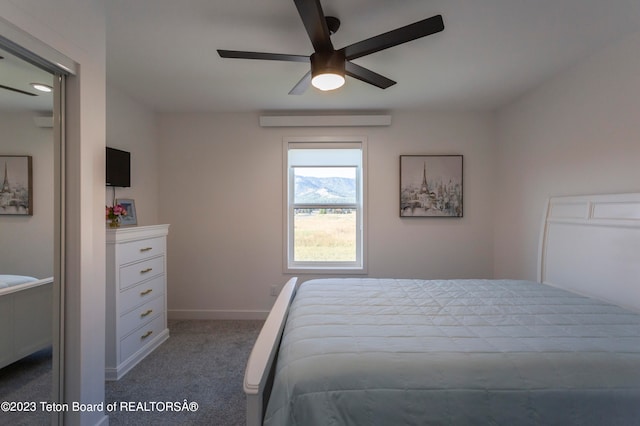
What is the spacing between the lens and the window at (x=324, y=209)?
3.37m

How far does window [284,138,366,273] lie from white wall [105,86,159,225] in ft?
5.04

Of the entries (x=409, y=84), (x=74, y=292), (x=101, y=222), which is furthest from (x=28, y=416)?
(x=409, y=84)

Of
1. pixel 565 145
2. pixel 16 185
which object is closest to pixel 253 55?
pixel 16 185

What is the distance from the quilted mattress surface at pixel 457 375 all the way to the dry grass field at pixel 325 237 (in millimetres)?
1986

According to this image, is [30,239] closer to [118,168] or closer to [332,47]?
[118,168]

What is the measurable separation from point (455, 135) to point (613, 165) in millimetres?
1480

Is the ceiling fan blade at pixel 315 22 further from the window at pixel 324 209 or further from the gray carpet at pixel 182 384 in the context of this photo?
the gray carpet at pixel 182 384

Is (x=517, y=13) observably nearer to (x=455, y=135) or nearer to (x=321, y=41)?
(x=321, y=41)

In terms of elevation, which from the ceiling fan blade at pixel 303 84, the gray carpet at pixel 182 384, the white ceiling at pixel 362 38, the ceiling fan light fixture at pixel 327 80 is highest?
the white ceiling at pixel 362 38

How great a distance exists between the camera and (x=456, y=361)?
43.0 inches

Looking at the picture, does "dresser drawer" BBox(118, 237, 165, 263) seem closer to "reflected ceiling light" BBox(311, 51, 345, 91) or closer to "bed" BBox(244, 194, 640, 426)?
"bed" BBox(244, 194, 640, 426)

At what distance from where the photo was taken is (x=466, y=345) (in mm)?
1201

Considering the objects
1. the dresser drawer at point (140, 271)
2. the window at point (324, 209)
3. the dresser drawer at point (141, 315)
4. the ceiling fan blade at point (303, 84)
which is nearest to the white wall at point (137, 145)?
the dresser drawer at point (140, 271)

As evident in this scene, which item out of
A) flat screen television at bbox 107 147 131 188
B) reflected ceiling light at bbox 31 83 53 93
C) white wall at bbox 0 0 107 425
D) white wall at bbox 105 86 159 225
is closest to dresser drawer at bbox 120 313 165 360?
white wall at bbox 0 0 107 425
